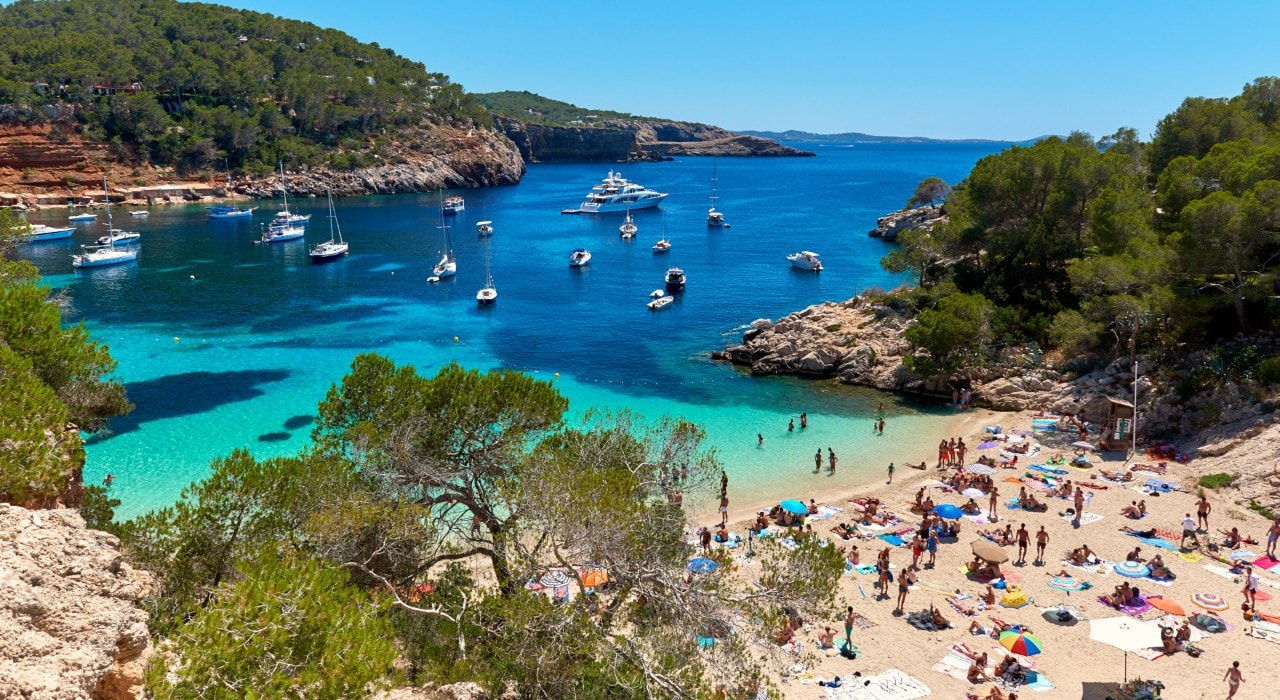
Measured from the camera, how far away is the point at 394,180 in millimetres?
115875

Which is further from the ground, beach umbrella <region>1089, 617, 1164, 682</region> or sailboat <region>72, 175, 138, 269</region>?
sailboat <region>72, 175, 138, 269</region>

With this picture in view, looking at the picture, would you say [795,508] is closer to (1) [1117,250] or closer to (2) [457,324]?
(1) [1117,250]

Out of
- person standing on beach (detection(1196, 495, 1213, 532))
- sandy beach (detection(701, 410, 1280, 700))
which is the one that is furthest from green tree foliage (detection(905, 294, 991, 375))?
person standing on beach (detection(1196, 495, 1213, 532))

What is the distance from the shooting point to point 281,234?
242 feet

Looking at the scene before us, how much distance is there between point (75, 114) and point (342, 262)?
194 feet

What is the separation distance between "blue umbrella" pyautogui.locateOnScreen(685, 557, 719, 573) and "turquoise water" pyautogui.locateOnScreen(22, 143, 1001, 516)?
36.6 ft

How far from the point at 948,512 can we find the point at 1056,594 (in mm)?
4084

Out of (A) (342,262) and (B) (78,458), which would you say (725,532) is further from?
(A) (342,262)

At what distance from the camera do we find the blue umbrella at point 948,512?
2175 centimetres

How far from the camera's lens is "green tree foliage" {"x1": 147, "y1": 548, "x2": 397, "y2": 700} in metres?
7.48

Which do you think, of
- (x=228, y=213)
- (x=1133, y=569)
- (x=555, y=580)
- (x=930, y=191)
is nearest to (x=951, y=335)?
(x=1133, y=569)

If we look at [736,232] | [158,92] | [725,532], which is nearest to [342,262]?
[736,232]

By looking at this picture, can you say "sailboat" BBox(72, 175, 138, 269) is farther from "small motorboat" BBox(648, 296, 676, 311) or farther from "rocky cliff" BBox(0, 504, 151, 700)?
"rocky cliff" BBox(0, 504, 151, 700)

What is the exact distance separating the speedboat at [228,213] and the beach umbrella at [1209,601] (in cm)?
9340
